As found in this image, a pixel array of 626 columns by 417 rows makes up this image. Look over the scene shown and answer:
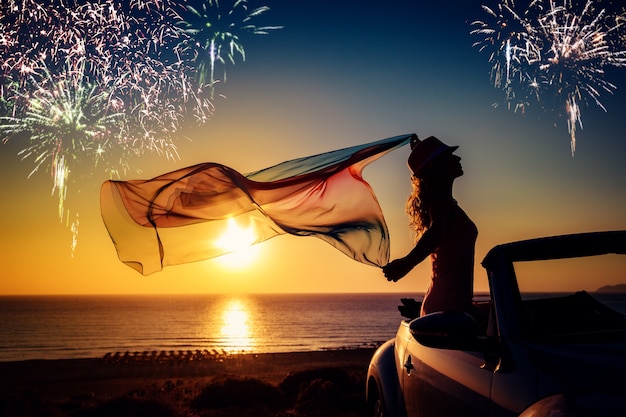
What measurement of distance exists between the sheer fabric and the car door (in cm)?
261

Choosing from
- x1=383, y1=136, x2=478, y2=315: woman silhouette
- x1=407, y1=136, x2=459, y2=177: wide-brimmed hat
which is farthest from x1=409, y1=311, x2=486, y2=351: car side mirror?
x1=407, y1=136, x2=459, y2=177: wide-brimmed hat

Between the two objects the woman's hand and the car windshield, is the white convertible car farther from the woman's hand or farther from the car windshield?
the woman's hand

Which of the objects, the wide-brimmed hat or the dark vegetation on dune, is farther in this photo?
the dark vegetation on dune

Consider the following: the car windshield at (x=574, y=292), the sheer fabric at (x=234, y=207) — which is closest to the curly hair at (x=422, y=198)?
the car windshield at (x=574, y=292)

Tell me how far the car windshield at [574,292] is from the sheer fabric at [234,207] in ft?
10.5

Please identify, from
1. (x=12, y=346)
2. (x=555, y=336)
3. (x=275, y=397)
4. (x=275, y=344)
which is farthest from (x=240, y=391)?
(x=12, y=346)

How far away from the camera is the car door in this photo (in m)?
2.56

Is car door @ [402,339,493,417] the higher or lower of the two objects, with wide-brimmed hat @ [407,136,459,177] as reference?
lower

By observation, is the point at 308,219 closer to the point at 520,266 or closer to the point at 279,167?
the point at 279,167

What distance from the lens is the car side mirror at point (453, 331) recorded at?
2.54m

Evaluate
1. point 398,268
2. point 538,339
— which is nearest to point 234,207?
point 398,268

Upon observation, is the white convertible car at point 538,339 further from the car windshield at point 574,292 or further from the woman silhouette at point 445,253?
the woman silhouette at point 445,253

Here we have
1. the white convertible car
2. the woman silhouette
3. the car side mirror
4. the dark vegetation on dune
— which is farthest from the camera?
the dark vegetation on dune

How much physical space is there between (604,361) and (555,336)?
37cm
